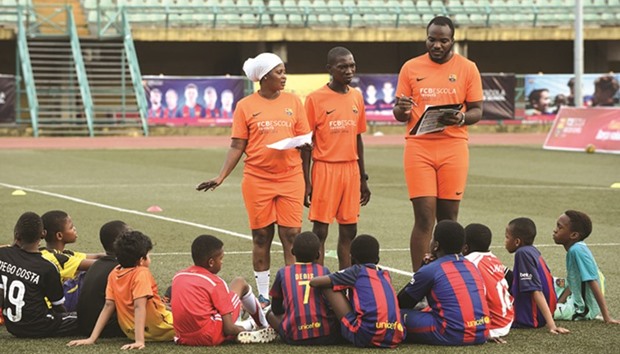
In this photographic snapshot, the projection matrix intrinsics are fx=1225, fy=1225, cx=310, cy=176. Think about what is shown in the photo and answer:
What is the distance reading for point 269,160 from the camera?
30.9ft

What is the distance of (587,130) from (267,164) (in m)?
22.9

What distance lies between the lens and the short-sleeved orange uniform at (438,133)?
959 centimetres

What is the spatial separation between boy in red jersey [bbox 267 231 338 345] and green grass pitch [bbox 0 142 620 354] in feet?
0.34

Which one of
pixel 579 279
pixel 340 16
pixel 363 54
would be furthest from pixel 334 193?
pixel 363 54

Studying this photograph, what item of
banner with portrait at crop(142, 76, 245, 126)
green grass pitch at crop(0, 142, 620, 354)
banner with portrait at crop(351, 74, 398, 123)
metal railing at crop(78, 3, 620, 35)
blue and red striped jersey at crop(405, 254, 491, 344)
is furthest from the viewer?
metal railing at crop(78, 3, 620, 35)

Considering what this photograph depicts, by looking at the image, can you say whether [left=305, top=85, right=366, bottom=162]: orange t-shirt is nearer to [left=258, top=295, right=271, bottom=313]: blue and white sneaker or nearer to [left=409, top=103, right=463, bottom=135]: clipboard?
[left=409, top=103, right=463, bottom=135]: clipboard

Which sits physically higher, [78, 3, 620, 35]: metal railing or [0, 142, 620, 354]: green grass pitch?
[78, 3, 620, 35]: metal railing

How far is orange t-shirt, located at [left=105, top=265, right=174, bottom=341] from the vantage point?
789 centimetres

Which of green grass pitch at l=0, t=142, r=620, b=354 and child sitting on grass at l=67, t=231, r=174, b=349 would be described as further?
green grass pitch at l=0, t=142, r=620, b=354

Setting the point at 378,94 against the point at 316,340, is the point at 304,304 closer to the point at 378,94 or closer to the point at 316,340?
the point at 316,340

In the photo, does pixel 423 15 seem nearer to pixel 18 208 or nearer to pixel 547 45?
pixel 547 45

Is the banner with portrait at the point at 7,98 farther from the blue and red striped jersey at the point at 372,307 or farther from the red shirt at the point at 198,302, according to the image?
the blue and red striped jersey at the point at 372,307

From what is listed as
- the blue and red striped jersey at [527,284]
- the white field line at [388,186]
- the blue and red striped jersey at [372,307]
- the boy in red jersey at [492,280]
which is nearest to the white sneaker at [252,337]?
the blue and red striped jersey at [372,307]

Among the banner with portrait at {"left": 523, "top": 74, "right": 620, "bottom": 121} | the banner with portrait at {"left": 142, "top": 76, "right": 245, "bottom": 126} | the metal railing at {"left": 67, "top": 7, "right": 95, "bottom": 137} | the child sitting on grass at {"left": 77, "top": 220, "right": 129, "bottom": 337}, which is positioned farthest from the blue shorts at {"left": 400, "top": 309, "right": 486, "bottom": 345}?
the banner with portrait at {"left": 523, "top": 74, "right": 620, "bottom": 121}
